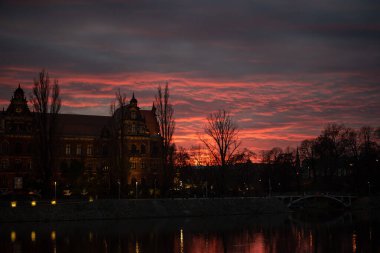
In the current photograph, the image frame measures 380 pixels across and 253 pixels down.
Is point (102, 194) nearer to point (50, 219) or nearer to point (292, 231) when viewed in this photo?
point (50, 219)

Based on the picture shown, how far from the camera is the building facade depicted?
2977 inches

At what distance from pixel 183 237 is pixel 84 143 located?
45.5 metres

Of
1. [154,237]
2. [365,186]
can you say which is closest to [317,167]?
[365,186]

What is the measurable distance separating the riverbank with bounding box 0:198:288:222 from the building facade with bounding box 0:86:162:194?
885 cm

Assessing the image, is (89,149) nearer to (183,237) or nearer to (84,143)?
(84,143)

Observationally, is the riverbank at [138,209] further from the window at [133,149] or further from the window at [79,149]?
the window at [79,149]

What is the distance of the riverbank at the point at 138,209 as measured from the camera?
2144 inches

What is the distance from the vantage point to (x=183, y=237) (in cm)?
4100

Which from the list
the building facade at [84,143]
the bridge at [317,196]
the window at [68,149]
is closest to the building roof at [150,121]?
the building facade at [84,143]

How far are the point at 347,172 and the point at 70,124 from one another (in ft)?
162

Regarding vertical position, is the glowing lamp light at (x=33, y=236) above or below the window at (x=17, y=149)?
below

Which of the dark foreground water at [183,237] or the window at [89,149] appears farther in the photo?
the window at [89,149]

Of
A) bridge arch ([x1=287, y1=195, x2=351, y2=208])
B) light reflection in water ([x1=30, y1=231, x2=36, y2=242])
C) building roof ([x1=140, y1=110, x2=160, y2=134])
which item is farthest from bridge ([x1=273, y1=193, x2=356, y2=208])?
light reflection in water ([x1=30, y1=231, x2=36, y2=242])

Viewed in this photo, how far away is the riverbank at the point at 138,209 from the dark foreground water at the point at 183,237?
2448mm
